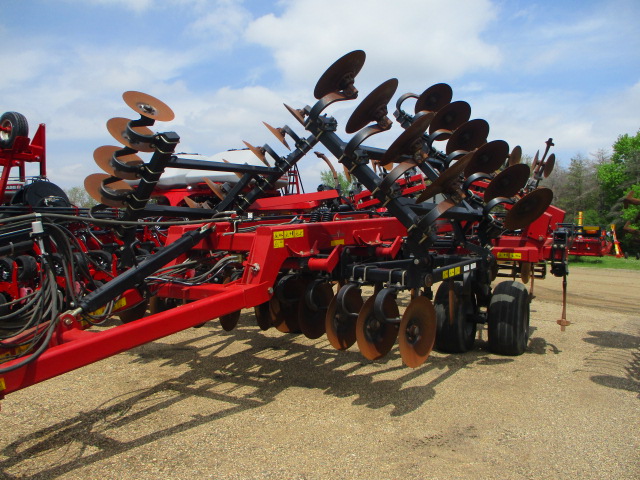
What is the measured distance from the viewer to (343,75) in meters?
4.20

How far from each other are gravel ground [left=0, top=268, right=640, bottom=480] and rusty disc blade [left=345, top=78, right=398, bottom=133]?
215cm

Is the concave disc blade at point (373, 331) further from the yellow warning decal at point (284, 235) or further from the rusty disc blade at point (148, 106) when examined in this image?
the rusty disc blade at point (148, 106)

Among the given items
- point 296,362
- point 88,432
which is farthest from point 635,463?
point 88,432

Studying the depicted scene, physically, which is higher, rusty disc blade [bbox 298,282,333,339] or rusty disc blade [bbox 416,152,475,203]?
rusty disc blade [bbox 416,152,475,203]

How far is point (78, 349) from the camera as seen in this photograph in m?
2.66

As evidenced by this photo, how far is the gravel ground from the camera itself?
2.98 metres

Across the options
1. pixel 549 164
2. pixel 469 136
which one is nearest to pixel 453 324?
pixel 469 136

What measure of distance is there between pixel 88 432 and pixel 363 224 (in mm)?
2739

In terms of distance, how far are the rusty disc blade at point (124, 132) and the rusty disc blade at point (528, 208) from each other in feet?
9.97

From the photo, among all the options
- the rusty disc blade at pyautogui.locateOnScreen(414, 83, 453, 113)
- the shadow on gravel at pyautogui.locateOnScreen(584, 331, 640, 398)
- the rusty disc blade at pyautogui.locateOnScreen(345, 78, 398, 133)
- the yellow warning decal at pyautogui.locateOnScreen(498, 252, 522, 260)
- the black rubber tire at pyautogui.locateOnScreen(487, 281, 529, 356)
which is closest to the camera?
the rusty disc blade at pyautogui.locateOnScreen(345, 78, 398, 133)

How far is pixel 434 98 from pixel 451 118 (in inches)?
15.1

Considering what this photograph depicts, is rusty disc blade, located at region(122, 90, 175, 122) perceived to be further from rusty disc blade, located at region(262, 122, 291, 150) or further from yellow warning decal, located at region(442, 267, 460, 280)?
yellow warning decal, located at region(442, 267, 460, 280)

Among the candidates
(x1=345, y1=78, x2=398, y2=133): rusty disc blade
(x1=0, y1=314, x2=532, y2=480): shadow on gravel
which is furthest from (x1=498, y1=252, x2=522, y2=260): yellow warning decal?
(x1=345, y1=78, x2=398, y2=133): rusty disc blade

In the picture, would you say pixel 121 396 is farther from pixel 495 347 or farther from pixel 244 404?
pixel 495 347
